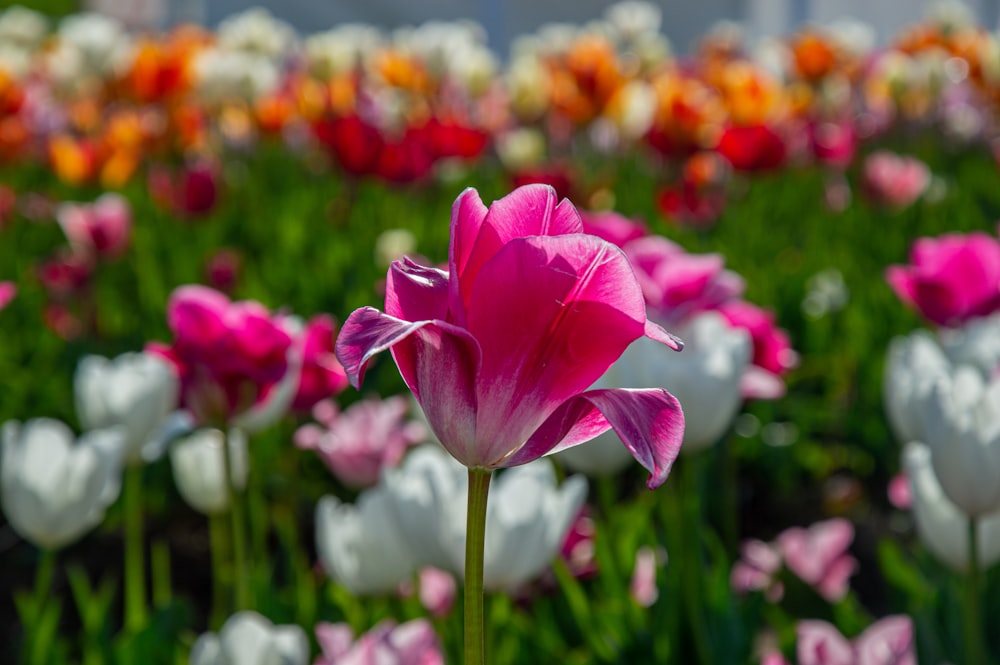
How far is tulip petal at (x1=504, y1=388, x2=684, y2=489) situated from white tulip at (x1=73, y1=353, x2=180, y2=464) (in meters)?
0.68

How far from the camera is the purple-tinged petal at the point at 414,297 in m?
0.48

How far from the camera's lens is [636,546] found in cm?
123

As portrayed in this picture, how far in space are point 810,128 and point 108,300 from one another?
2.32 meters

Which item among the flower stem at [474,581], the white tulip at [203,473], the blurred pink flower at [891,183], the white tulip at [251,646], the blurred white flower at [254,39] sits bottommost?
the blurred white flower at [254,39]

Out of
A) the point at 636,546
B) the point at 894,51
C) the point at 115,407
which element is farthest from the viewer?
the point at 894,51

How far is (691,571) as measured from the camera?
3.29 ft

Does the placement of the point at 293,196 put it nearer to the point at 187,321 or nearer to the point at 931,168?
the point at 931,168

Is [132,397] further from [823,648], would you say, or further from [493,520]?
[823,648]

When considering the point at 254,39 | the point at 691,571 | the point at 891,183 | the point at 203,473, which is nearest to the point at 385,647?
the point at 691,571

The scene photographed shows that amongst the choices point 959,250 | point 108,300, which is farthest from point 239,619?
point 108,300

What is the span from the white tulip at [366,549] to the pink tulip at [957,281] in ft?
2.00

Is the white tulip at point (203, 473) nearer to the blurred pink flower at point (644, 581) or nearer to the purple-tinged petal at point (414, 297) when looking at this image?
the blurred pink flower at point (644, 581)

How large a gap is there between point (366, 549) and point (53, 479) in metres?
0.28

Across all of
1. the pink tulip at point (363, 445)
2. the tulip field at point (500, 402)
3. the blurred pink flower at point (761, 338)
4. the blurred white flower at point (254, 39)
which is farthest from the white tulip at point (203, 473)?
the blurred white flower at point (254, 39)
